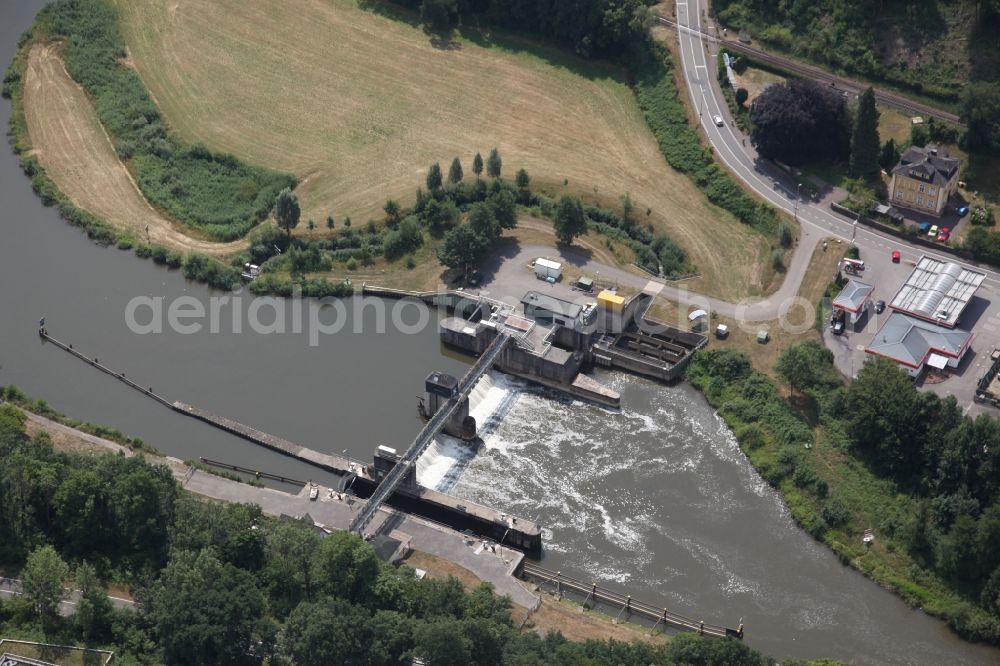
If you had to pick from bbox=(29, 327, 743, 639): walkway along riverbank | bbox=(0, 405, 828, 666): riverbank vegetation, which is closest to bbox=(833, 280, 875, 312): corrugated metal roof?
bbox=(29, 327, 743, 639): walkway along riverbank

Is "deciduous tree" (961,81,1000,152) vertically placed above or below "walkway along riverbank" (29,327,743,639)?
above

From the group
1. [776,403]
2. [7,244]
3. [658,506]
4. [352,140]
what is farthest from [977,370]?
[7,244]

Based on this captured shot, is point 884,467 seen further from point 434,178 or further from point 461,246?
point 434,178

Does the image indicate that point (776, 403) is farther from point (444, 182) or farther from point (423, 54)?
point (423, 54)

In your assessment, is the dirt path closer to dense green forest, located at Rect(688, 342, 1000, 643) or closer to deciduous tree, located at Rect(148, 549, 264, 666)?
deciduous tree, located at Rect(148, 549, 264, 666)

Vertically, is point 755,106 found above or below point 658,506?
above

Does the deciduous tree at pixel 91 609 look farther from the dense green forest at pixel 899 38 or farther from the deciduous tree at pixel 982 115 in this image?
the dense green forest at pixel 899 38
